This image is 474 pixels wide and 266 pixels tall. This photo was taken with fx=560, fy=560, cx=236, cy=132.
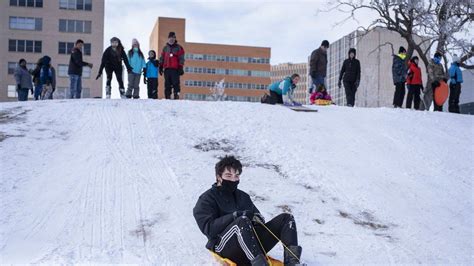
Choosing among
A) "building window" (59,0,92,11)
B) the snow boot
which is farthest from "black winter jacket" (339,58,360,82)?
"building window" (59,0,92,11)

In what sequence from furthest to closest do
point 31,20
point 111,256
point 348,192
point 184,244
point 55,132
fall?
point 31,20 → point 55,132 → point 348,192 → point 184,244 → point 111,256

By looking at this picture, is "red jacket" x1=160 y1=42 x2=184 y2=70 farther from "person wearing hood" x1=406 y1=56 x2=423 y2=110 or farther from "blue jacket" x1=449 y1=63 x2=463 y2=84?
"blue jacket" x1=449 y1=63 x2=463 y2=84

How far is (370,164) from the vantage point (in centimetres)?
896

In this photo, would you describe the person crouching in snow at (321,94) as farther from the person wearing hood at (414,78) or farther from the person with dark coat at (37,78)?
the person with dark coat at (37,78)

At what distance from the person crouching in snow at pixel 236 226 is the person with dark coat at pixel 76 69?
8945 millimetres

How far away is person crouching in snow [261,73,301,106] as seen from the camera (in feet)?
41.8

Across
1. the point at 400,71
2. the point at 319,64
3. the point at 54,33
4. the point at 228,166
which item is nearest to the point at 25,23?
the point at 54,33

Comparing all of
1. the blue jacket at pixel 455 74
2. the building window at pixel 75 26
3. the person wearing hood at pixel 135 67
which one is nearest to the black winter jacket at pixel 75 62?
the person wearing hood at pixel 135 67

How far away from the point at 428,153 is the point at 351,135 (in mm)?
1421

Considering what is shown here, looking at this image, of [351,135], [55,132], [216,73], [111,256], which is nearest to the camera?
[111,256]

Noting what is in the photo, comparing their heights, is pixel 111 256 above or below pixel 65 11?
below

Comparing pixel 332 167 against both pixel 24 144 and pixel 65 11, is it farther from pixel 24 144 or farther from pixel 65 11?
pixel 65 11

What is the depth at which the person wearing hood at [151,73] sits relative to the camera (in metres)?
14.1

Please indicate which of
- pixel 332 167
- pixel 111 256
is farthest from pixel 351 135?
pixel 111 256
